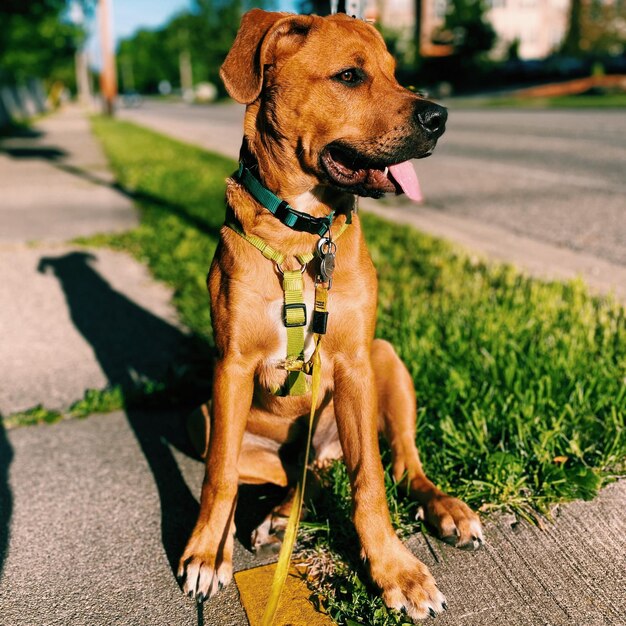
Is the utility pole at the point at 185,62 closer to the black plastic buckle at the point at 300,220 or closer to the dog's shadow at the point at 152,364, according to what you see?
the dog's shadow at the point at 152,364

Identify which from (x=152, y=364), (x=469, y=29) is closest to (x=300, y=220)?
(x=152, y=364)

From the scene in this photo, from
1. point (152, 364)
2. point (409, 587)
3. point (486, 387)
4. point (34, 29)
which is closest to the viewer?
point (409, 587)

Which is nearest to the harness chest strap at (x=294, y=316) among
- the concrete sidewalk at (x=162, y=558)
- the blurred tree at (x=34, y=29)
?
the concrete sidewalk at (x=162, y=558)

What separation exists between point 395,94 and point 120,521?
1924 millimetres

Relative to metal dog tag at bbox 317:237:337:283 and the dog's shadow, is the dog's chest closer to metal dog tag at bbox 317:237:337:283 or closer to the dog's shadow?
metal dog tag at bbox 317:237:337:283

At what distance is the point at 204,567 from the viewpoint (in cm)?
219

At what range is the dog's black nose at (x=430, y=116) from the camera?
228 centimetres

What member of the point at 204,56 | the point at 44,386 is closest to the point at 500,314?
the point at 44,386

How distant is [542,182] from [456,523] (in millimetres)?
7225

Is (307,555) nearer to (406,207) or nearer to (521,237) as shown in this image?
(521,237)

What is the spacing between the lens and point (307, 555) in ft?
7.55

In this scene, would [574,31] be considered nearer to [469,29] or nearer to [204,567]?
[469,29]

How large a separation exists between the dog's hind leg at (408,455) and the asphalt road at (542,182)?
3210 millimetres

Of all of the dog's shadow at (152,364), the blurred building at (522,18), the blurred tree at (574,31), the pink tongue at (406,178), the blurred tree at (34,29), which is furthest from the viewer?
the blurred building at (522,18)
